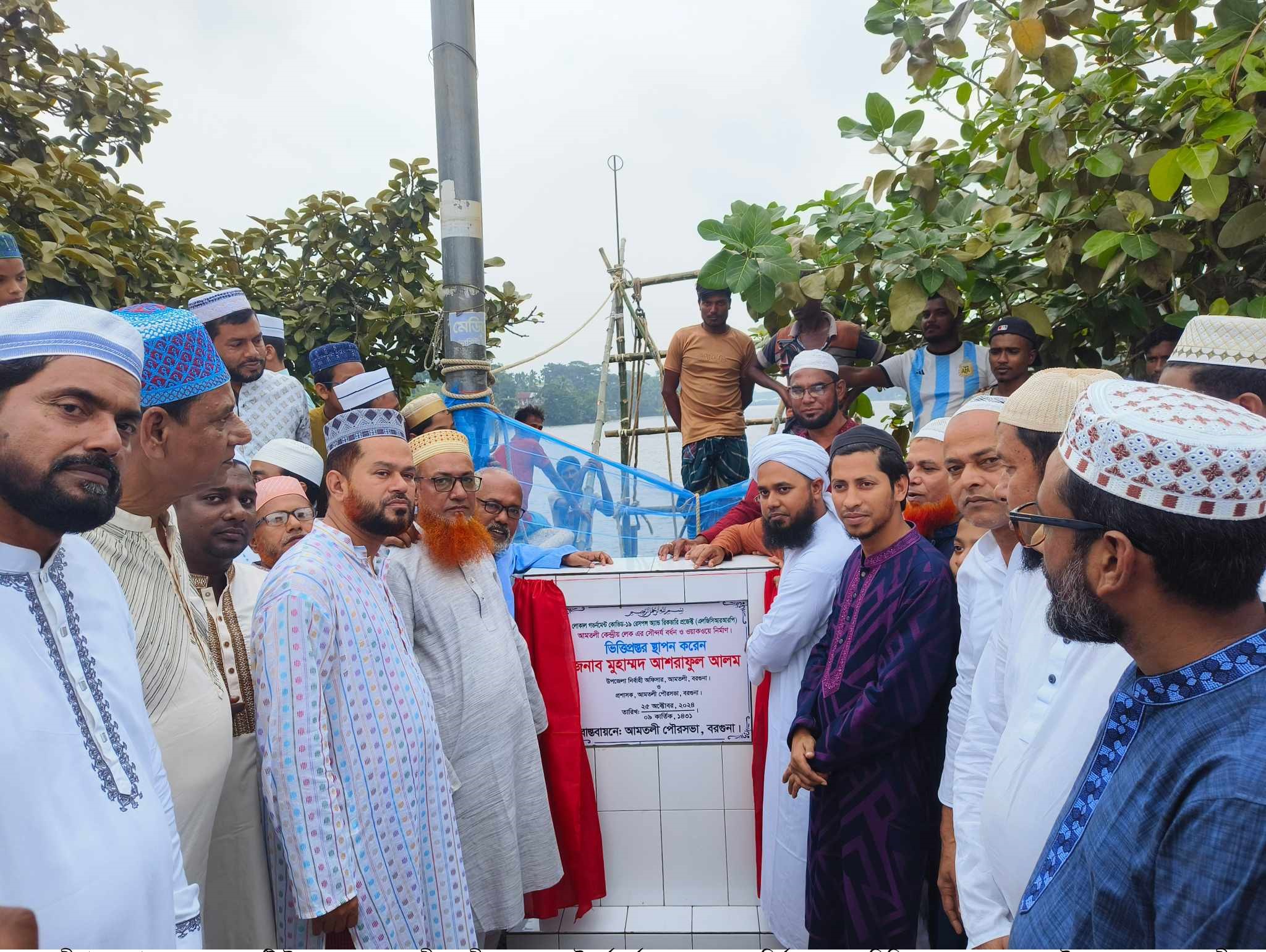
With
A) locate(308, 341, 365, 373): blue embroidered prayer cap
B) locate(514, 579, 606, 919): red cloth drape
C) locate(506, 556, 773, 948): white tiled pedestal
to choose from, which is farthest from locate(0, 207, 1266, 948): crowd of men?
locate(308, 341, 365, 373): blue embroidered prayer cap

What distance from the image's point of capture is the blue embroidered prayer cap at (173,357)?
81.7 inches

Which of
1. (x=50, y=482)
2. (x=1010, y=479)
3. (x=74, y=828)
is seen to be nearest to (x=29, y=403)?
(x=50, y=482)

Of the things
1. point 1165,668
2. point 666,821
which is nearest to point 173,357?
point 1165,668

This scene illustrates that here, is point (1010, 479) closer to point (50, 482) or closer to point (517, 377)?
point (50, 482)

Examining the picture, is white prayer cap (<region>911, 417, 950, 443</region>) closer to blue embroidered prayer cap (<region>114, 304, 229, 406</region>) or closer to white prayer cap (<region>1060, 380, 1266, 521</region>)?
white prayer cap (<region>1060, 380, 1266, 521</region>)

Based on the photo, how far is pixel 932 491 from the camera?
11.0 feet

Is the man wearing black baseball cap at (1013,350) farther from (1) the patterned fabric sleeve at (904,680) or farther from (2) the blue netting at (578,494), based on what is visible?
(1) the patterned fabric sleeve at (904,680)

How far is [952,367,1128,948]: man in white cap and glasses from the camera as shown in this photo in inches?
68.8

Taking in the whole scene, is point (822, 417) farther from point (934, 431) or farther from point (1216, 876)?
point (1216, 876)

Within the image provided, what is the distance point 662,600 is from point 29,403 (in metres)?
2.64

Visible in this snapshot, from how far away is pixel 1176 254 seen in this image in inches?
131

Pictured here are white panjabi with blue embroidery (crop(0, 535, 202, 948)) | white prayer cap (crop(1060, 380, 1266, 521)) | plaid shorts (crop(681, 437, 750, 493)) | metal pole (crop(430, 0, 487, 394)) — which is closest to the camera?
white prayer cap (crop(1060, 380, 1266, 521))

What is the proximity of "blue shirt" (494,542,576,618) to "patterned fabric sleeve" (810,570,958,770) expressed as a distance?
1.48 meters

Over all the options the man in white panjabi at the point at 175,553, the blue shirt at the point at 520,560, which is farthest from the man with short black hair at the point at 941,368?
the man in white panjabi at the point at 175,553
